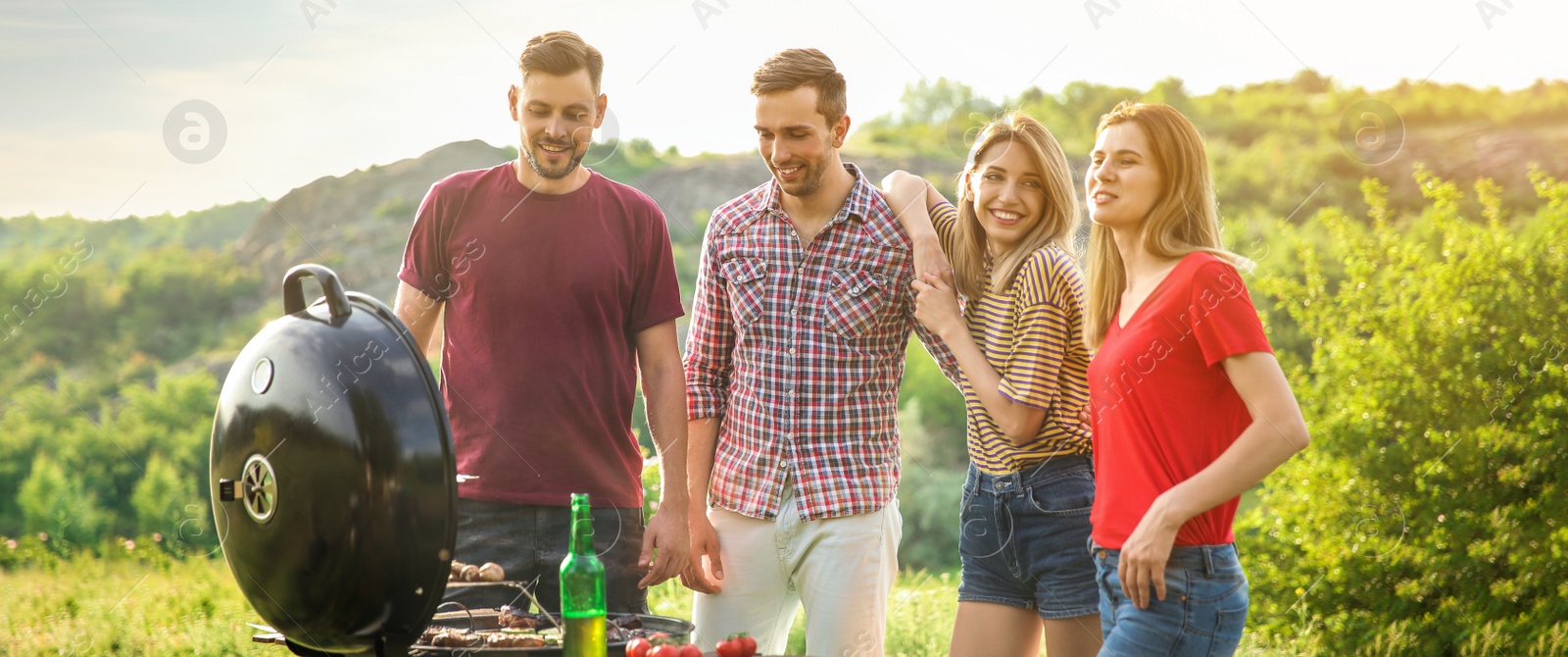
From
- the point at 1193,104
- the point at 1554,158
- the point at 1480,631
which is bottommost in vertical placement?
the point at 1480,631

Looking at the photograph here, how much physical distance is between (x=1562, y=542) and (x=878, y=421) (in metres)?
5.34

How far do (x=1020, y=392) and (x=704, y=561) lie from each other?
1027 millimetres

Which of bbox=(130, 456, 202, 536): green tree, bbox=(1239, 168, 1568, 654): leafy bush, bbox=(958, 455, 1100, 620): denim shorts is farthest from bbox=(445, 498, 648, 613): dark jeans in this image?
bbox=(130, 456, 202, 536): green tree

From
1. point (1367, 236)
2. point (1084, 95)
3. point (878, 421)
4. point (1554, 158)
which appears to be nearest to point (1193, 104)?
point (1084, 95)

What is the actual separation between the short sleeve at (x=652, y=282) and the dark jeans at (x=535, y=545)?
55cm

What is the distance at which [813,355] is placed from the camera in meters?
3.35

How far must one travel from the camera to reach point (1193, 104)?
35219 millimetres

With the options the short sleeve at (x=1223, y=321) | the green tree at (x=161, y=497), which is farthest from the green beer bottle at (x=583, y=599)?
the green tree at (x=161, y=497)

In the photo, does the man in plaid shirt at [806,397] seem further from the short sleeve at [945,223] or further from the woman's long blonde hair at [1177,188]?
the woman's long blonde hair at [1177,188]

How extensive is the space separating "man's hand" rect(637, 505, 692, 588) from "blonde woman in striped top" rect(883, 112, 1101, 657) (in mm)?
754

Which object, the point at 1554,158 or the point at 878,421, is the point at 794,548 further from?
the point at 1554,158

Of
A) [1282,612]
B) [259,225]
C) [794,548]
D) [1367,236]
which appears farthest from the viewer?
[259,225]

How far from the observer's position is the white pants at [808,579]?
328 centimetres

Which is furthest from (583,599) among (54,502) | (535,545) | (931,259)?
(54,502)
